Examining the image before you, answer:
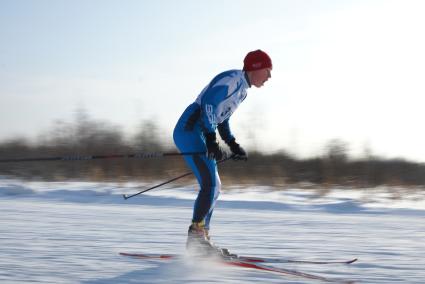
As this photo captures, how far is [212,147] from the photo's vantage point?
424 centimetres

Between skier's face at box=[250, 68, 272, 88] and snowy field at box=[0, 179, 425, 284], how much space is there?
4.30 feet

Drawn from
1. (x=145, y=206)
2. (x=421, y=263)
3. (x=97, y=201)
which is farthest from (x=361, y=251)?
(x=97, y=201)

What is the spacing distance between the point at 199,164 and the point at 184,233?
169 cm

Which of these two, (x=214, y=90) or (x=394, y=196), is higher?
(x=214, y=90)

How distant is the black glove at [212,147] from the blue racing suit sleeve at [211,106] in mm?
42

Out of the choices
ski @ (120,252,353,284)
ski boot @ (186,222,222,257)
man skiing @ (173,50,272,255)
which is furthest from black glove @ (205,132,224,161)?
ski @ (120,252,353,284)

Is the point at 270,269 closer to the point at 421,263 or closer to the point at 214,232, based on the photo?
the point at 421,263

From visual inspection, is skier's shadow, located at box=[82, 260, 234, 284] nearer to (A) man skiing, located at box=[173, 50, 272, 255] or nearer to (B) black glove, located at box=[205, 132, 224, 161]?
(A) man skiing, located at box=[173, 50, 272, 255]

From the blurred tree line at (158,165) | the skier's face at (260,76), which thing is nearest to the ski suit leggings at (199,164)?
the skier's face at (260,76)

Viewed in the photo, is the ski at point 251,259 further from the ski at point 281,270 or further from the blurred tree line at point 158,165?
the blurred tree line at point 158,165

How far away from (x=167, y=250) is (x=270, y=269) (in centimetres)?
117

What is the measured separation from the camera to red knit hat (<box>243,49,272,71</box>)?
174 inches

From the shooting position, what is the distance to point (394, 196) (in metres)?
10.6

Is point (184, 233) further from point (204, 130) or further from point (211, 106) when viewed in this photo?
point (211, 106)
